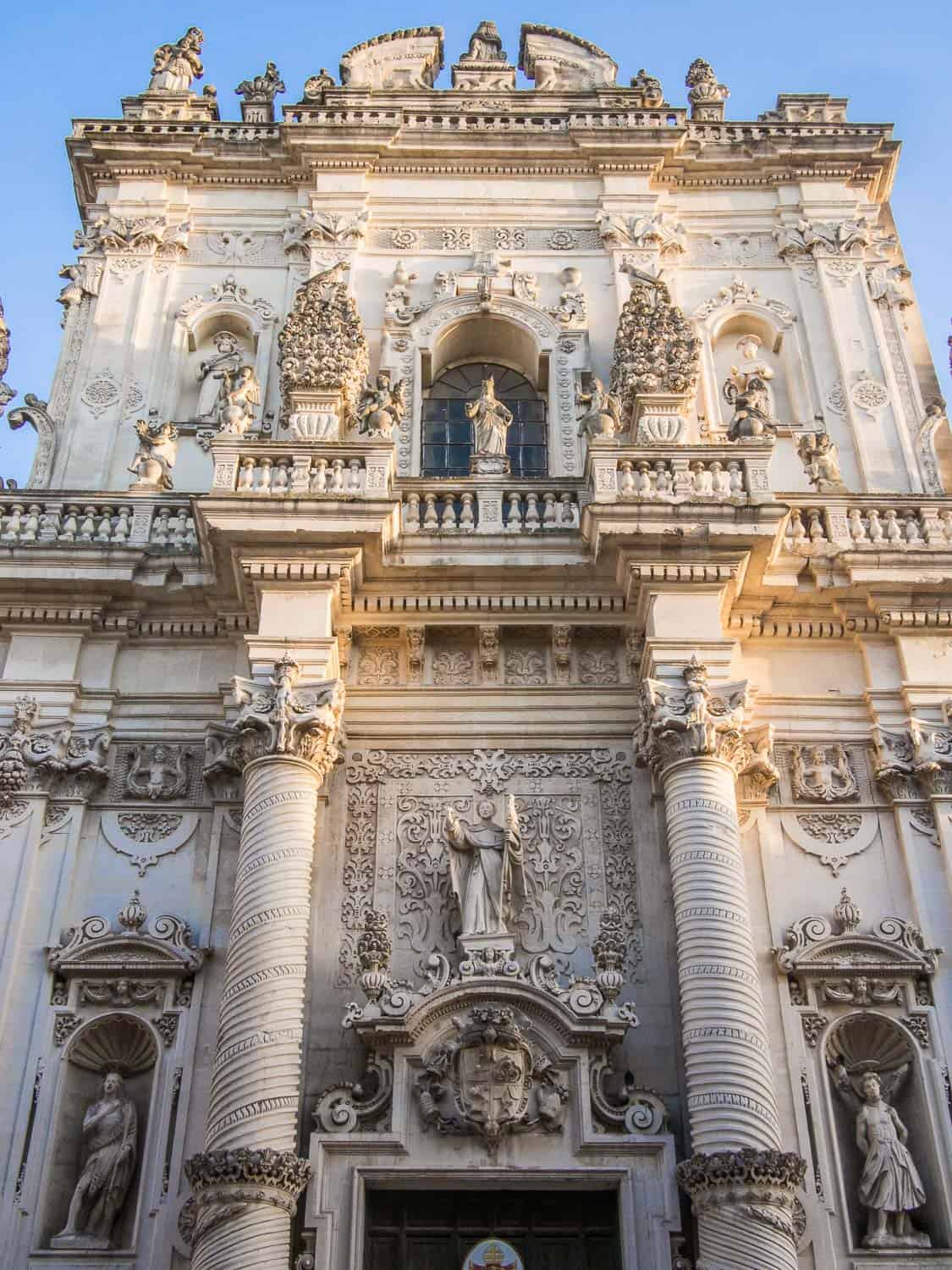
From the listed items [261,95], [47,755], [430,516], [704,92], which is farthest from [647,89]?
[47,755]

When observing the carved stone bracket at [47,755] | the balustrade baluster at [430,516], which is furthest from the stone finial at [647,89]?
the carved stone bracket at [47,755]

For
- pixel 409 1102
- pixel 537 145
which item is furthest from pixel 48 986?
pixel 537 145

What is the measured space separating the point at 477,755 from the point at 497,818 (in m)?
0.69

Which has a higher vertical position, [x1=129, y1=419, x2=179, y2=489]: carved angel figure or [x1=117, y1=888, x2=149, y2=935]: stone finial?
[x1=129, y1=419, x2=179, y2=489]: carved angel figure

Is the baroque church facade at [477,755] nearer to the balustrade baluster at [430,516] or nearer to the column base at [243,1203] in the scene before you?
the column base at [243,1203]

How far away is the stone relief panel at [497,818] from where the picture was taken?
12461mm

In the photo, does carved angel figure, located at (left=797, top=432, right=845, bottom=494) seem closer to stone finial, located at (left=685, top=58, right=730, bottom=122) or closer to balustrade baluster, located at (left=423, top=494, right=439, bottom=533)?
balustrade baluster, located at (left=423, top=494, right=439, bottom=533)

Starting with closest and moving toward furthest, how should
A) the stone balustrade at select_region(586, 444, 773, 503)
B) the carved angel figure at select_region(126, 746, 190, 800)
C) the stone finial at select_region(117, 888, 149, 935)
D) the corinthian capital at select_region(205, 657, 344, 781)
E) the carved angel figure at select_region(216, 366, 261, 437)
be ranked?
the corinthian capital at select_region(205, 657, 344, 781), the stone finial at select_region(117, 888, 149, 935), the carved angel figure at select_region(126, 746, 190, 800), the stone balustrade at select_region(586, 444, 773, 503), the carved angel figure at select_region(216, 366, 261, 437)

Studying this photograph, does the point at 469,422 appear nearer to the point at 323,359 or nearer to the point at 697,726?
the point at 323,359

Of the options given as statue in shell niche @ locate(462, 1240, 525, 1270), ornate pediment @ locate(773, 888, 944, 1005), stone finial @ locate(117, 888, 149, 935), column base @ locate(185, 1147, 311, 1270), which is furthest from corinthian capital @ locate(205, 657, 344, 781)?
ornate pediment @ locate(773, 888, 944, 1005)

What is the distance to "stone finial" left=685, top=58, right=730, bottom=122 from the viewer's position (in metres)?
20.5

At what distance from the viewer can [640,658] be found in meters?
13.5

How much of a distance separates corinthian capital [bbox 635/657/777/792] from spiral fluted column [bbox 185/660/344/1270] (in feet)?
9.01

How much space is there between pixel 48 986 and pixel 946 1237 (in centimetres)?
739
